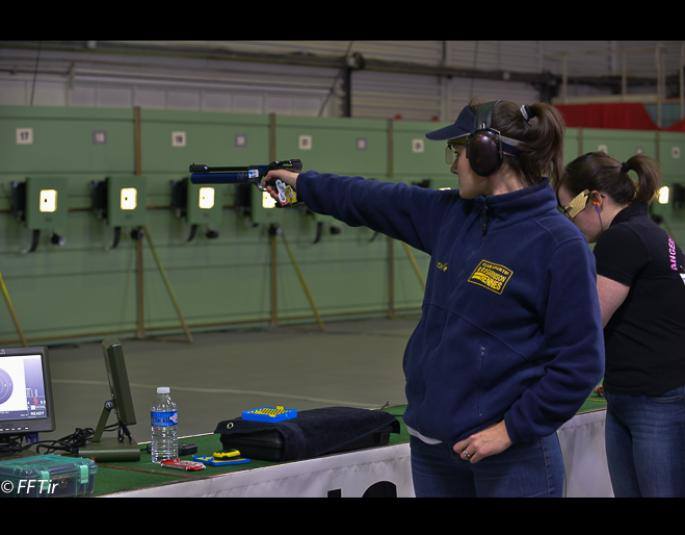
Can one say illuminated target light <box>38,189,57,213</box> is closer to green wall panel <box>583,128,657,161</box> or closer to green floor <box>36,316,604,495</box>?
green floor <box>36,316,604,495</box>

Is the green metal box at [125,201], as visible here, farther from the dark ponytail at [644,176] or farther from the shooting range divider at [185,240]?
the dark ponytail at [644,176]

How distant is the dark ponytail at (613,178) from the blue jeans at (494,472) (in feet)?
3.90

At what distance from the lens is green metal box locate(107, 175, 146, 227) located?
11.8 m

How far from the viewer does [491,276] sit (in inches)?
117

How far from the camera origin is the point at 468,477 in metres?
3.11

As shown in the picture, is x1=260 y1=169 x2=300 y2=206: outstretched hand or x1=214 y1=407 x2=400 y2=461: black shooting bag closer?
x1=260 y1=169 x2=300 y2=206: outstretched hand

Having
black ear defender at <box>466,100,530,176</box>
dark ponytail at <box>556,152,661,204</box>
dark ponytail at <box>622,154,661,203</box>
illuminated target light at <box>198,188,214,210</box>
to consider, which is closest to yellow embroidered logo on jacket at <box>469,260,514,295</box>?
black ear defender at <box>466,100,530,176</box>

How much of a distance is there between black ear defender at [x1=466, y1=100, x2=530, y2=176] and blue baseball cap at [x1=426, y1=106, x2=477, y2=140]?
2 centimetres

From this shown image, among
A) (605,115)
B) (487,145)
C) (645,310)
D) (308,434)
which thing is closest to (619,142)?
(605,115)

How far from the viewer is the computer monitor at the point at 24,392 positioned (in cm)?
455

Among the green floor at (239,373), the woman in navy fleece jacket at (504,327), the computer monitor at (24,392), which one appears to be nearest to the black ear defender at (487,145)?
the woman in navy fleece jacket at (504,327)

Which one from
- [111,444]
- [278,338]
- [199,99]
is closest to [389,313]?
[278,338]

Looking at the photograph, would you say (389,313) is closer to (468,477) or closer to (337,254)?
(337,254)
